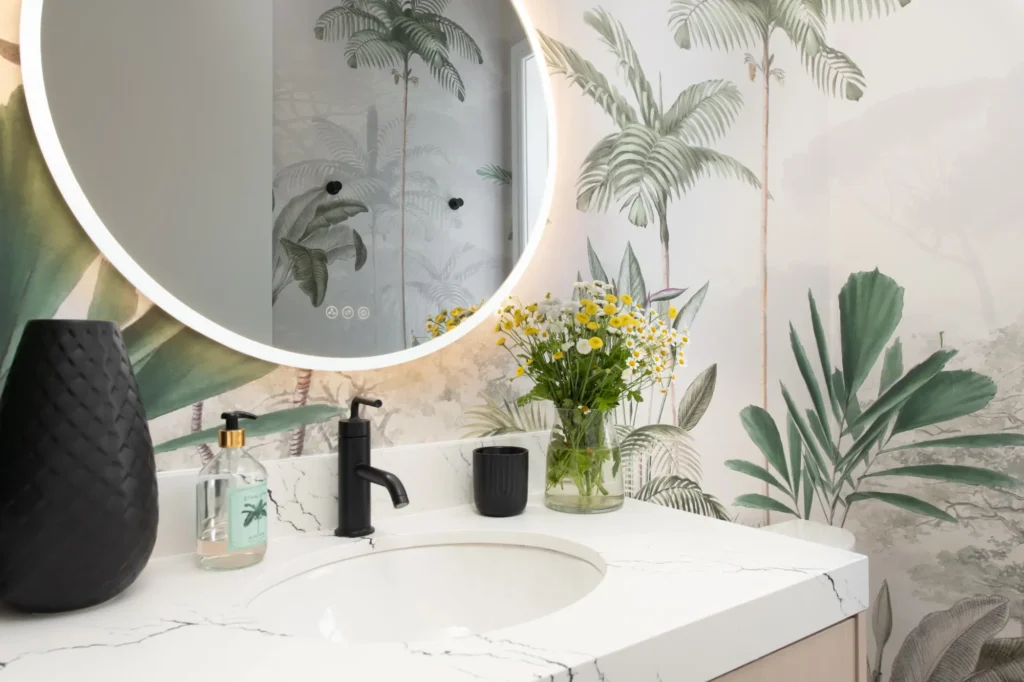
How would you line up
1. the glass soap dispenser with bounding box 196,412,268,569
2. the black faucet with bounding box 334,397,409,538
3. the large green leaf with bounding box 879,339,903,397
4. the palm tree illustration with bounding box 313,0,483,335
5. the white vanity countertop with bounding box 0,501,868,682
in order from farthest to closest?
1. the large green leaf with bounding box 879,339,903,397
2. the palm tree illustration with bounding box 313,0,483,335
3. the black faucet with bounding box 334,397,409,538
4. the glass soap dispenser with bounding box 196,412,268,569
5. the white vanity countertop with bounding box 0,501,868,682

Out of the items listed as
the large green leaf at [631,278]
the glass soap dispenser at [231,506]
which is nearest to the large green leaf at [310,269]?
the glass soap dispenser at [231,506]

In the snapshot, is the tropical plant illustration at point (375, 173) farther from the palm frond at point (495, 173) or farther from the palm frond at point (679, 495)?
the palm frond at point (679, 495)

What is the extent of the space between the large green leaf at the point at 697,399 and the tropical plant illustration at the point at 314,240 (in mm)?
734

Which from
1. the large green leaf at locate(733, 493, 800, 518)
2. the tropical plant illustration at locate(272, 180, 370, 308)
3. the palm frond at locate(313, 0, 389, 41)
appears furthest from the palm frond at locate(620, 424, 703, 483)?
the palm frond at locate(313, 0, 389, 41)

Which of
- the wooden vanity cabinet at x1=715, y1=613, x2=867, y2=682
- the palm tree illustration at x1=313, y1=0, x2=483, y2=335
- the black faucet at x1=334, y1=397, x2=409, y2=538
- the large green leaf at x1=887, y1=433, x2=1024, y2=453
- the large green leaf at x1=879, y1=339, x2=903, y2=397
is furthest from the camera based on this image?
the large green leaf at x1=879, y1=339, x2=903, y2=397

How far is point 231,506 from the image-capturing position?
0.80m

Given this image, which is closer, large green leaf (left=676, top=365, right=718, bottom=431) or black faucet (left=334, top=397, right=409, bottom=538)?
black faucet (left=334, top=397, right=409, bottom=538)

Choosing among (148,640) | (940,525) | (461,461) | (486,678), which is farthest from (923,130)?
(148,640)

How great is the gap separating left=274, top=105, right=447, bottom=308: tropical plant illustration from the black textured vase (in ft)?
1.30

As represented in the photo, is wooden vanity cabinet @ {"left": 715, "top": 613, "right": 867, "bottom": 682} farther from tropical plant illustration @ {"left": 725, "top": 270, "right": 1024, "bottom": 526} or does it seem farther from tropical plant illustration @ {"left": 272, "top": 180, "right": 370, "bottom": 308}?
tropical plant illustration @ {"left": 272, "top": 180, "right": 370, "bottom": 308}

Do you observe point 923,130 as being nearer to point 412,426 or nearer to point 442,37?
point 442,37

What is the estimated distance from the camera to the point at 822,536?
4.42 ft

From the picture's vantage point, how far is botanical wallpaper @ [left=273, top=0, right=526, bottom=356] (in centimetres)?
101

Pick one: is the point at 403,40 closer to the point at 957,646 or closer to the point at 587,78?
the point at 587,78
